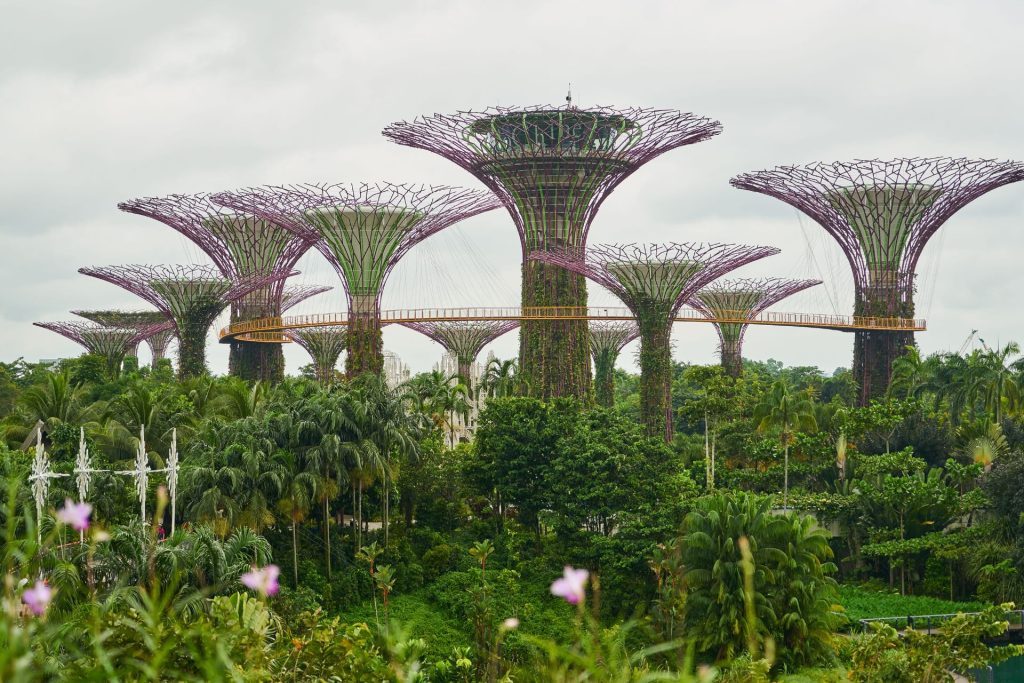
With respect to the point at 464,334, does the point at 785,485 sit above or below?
below

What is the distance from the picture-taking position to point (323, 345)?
6644 cm

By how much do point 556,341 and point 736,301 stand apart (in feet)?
61.1

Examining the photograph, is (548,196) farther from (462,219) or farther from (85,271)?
(85,271)

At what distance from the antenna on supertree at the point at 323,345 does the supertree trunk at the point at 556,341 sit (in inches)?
1004

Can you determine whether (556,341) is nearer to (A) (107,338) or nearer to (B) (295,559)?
(B) (295,559)

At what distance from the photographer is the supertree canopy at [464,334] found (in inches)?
2409

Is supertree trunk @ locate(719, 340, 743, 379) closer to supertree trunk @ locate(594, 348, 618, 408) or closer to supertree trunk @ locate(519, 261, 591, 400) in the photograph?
supertree trunk @ locate(594, 348, 618, 408)

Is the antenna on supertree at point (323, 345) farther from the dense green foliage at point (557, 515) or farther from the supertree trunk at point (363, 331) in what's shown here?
the dense green foliage at point (557, 515)

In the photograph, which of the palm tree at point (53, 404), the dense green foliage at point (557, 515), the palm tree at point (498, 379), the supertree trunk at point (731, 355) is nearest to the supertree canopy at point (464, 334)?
the supertree trunk at point (731, 355)

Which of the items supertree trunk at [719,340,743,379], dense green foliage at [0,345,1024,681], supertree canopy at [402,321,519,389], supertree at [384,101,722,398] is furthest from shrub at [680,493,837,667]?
supertree canopy at [402,321,519,389]

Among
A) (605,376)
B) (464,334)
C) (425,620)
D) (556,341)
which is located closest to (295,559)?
(425,620)

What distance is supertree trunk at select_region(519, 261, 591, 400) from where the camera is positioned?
41594 millimetres

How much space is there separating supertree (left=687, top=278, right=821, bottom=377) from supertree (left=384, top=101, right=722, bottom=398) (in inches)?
601

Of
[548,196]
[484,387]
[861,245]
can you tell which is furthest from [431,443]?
[861,245]
